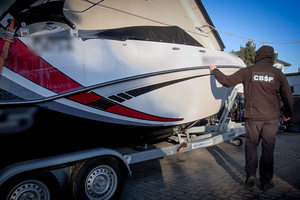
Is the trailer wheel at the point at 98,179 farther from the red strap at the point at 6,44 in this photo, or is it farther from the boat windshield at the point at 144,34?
the boat windshield at the point at 144,34

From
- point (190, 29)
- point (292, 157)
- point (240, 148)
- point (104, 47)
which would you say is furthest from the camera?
point (190, 29)

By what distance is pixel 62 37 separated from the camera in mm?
2930

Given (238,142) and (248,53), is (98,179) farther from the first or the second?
(248,53)

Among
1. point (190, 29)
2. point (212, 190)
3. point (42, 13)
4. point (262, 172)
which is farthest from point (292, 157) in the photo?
point (42, 13)

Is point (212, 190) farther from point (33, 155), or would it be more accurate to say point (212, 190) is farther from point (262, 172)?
point (33, 155)

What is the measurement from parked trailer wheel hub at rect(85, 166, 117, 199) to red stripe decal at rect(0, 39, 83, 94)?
3.64 ft

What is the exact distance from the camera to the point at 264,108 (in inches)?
122

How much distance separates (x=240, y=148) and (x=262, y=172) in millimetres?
2952

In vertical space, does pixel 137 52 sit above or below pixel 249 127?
above

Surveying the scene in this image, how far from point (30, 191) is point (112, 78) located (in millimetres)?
1626

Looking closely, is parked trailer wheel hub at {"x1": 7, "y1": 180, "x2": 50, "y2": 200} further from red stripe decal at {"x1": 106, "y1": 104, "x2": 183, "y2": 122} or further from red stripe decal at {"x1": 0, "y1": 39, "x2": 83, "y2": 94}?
red stripe decal at {"x1": 106, "y1": 104, "x2": 183, "y2": 122}

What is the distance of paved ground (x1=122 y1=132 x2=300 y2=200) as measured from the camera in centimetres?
307

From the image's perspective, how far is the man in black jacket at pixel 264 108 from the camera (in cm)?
307

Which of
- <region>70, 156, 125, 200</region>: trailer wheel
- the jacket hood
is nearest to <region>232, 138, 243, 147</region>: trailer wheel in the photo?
the jacket hood
